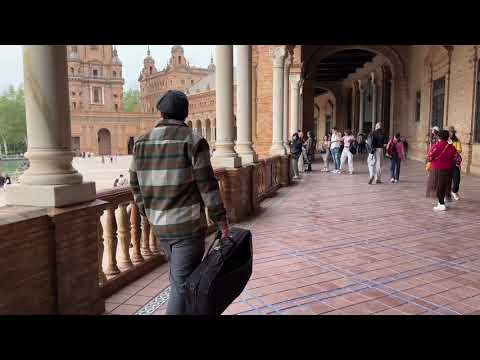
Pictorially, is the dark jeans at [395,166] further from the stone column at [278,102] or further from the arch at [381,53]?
the arch at [381,53]

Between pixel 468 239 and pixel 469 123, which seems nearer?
pixel 468 239

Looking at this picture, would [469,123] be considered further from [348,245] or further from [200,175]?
[200,175]

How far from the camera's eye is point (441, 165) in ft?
26.2

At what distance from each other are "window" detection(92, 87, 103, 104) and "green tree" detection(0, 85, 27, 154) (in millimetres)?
17274

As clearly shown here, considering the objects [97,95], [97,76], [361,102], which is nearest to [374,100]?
[361,102]

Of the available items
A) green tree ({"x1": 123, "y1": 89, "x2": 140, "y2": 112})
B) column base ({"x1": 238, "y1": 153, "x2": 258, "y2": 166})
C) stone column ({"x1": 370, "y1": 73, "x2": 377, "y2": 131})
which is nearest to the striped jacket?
column base ({"x1": 238, "y1": 153, "x2": 258, "y2": 166})

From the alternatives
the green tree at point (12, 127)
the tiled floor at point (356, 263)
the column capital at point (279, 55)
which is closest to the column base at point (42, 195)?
the tiled floor at point (356, 263)

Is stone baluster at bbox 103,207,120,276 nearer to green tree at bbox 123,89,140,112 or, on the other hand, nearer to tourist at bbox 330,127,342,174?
tourist at bbox 330,127,342,174

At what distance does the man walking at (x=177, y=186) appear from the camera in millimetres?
2607

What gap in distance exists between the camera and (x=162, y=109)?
8.83 feet

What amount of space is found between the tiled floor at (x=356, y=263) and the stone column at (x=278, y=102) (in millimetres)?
5163
